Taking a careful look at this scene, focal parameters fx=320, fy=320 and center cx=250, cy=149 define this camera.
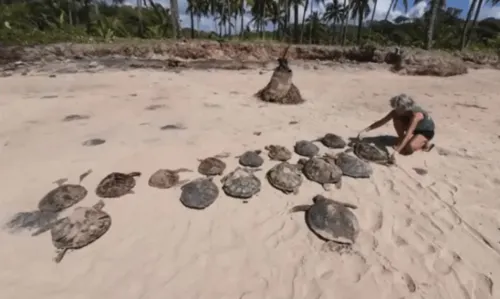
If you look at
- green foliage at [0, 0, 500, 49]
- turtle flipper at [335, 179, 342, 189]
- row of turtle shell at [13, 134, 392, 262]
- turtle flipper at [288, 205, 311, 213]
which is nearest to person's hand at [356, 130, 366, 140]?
row of turtle shell at [13, 134, 392, 262]

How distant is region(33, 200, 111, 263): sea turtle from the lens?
2453 mm

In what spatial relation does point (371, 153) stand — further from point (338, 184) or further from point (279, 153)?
point (279, 153)

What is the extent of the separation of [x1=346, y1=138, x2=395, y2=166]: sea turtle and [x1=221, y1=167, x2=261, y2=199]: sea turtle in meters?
1.38

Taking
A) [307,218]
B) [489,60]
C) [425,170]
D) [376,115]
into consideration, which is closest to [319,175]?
[307,218]

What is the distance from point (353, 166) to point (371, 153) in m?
0.44

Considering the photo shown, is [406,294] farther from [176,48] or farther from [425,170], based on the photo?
[176,48]

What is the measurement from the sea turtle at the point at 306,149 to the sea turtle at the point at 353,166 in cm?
26

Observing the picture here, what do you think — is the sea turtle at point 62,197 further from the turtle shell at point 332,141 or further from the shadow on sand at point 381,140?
the shadow on sand at point 381,140

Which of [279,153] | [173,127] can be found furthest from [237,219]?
[173,127]

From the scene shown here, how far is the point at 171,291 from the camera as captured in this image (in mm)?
2160

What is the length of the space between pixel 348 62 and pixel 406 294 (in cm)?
1059

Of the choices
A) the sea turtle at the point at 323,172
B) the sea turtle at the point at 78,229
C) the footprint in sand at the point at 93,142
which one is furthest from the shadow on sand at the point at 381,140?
the footprint in sand at the point at 93,142

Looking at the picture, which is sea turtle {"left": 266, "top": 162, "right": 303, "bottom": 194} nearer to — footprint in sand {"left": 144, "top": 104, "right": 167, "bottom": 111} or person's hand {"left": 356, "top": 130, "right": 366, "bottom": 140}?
person's hand {"left": 356, "top": 130, "right": 366, "bottom": 140}

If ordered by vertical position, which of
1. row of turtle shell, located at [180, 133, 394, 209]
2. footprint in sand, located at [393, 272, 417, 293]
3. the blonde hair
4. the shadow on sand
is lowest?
footprint in sand, located at [393, 272, 417, 293]
